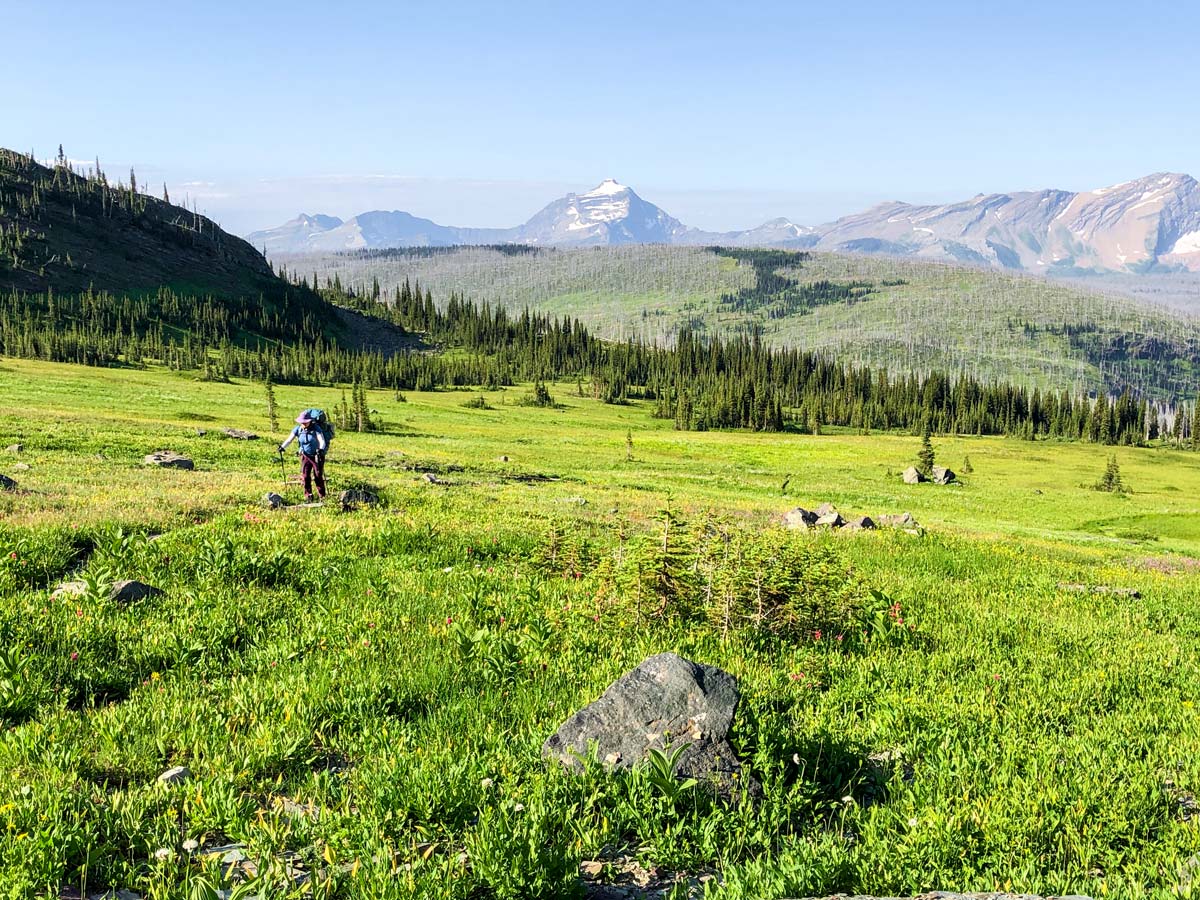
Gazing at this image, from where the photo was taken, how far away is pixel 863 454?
90375mm

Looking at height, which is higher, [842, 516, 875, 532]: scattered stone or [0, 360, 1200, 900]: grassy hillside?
[0, 360, 1200, 900]: grassy hillside

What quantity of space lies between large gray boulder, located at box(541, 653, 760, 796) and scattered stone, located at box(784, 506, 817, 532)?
54.0 feet

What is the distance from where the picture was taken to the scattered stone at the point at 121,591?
→ 8.87m

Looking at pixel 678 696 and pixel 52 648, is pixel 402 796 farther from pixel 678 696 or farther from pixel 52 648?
pixel 52 648

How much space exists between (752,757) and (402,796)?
2.72 meters

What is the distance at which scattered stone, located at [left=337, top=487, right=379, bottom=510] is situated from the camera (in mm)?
17406

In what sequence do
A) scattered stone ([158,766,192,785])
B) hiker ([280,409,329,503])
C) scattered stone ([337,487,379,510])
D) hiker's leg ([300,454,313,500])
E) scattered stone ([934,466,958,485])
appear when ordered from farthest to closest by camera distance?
scattered stone ([934,466,958,485]) < hiker's leg ([300,454,313,500]) < hiker ([280,409,329,503]) < scattered stone ([337,487,379,510]) < scattered stone ([158,766,192,785])

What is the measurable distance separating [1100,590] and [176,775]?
17032 mm

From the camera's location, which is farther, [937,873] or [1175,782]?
[1175,782]

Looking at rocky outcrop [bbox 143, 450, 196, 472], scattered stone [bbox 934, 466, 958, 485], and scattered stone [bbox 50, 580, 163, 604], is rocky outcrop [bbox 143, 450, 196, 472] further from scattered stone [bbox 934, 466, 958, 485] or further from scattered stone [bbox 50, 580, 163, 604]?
scattered stone [bbox 934, 466, 958, 485]

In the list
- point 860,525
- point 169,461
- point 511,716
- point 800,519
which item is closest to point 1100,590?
point 860,525

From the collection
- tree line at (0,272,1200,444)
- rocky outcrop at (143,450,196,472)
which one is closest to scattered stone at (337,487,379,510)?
rocky outcrop at (143,450,196,472)

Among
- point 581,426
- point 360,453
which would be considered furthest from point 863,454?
point 360,453

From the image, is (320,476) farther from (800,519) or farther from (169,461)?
(800,519)
